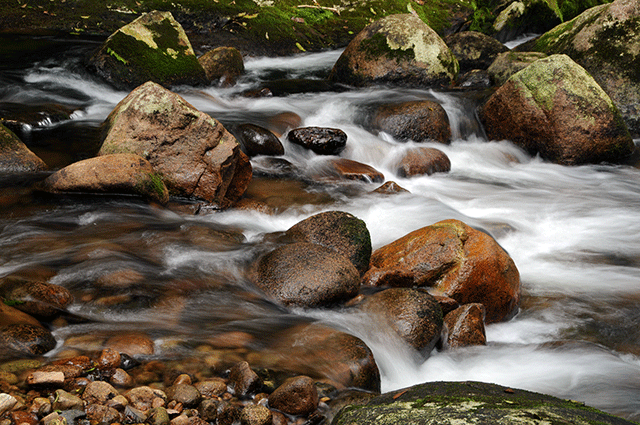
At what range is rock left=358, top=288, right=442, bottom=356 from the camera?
14.1 feet

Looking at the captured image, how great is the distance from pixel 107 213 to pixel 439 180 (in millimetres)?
5574

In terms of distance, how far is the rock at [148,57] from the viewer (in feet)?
32.8

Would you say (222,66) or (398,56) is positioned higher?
(398,56)

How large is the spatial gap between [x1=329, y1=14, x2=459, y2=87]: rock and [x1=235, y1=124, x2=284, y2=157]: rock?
426cm

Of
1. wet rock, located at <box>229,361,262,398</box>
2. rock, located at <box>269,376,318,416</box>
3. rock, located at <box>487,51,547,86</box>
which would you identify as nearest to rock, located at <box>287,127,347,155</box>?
rock, located at <box>487,51,547,86</box>

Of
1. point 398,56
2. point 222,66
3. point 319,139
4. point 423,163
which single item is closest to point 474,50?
point 398,56

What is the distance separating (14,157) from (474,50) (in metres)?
11.9

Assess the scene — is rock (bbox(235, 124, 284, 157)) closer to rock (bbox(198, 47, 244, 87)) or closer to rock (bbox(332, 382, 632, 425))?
rock (bbox(198, 47, 244, 87))

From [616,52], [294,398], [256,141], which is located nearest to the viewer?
[294,398]

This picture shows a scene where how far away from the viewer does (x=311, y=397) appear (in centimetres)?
293

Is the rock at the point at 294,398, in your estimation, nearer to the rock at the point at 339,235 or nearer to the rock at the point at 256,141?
the rock at the point at 339,235

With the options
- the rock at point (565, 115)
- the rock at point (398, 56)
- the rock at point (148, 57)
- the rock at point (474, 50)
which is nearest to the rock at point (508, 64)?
the rock at point (474, 50)

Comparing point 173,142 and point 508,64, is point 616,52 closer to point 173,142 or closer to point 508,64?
point 508,64

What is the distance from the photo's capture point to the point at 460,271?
5.12m
